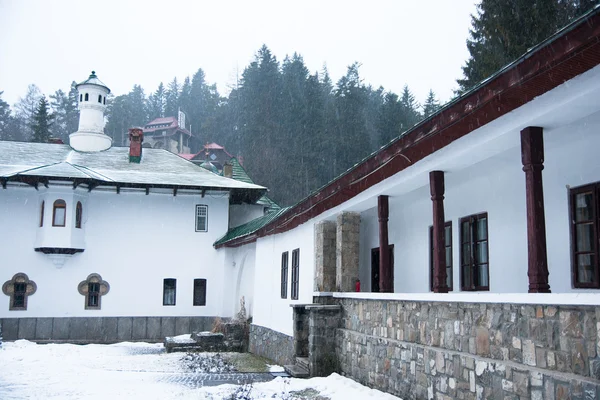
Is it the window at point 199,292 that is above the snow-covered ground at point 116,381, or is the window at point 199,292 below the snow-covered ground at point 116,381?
above

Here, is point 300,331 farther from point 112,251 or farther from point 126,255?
point 112,251

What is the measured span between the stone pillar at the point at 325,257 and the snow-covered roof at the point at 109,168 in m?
12.4

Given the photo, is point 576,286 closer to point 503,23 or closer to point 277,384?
point 277,384

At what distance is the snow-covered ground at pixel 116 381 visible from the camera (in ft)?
32.8

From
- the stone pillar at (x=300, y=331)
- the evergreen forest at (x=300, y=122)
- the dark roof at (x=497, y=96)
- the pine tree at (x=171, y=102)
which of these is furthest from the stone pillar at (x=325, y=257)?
the pine tree at (x=171, y=102)

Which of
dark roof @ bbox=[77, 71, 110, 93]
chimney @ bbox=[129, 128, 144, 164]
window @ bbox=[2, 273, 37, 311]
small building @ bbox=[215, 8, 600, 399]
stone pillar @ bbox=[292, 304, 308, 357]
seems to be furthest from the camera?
Answer: dark roof @ bbox=[77, 71, 110, 93]

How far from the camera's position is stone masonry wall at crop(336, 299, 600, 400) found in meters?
4.98

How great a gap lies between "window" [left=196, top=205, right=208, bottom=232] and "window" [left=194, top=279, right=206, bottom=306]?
6.94 ft

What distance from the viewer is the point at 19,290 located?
23641mm

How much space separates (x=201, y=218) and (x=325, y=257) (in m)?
14.0

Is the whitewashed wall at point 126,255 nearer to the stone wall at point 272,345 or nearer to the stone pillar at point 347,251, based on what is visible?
the stone wall at point 272,345

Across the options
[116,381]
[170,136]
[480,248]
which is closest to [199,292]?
[116,381]

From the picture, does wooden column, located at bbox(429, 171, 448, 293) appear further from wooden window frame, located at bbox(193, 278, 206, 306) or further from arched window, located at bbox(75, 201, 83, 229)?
arched window, located at bbox(75, 201, 83, 229)

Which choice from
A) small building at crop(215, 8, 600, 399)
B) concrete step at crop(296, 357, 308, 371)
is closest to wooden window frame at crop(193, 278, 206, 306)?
small building at crop(215, 8, 600, 399)
